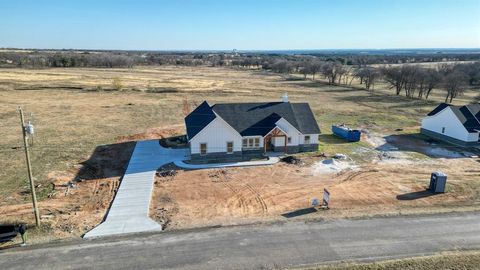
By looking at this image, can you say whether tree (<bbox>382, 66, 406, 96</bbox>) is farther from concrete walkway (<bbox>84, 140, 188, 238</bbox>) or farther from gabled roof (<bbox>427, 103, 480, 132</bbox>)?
concrete walkway (<bbox>84, 140, 188, 238</bbox>)

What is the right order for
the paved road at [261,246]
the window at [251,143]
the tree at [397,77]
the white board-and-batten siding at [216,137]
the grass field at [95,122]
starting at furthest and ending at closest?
the tree at [397,77]
the window at [251,143]
the white board-and-batten siding at [216,137]
the grass field at [95,122]
the paved road at [261,246]

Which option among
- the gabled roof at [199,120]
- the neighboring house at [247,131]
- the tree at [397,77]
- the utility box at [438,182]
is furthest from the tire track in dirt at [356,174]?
the tree at [397,77]

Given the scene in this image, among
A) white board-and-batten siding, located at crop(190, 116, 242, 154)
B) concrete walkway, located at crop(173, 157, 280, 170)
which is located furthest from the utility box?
white board-and-batten siding, located at crop(190, 116, 242, 154)

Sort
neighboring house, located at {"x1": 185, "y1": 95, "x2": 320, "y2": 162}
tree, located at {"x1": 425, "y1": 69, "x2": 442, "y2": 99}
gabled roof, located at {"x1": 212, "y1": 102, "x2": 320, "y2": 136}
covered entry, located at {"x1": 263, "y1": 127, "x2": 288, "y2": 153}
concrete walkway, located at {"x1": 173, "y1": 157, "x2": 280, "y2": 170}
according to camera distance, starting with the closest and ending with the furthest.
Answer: concrete walkway, located at {"x1": 173, "y1": 157, "x2": 280, "y2": 170} → neighboring house, located at {"x1": 185, "y1": 95, "x2": 320, "y2": 162} → gabled roof, located at {"x1": 212, "y1": 102, "x2": 320, "y2": 136} → covered entry, located at {"x1": 263, "y1": 127, "x2": 288, "y2": 153} → tree, located at {"x1": 425, "y1": 69, "x2": 442, "y2": 99}

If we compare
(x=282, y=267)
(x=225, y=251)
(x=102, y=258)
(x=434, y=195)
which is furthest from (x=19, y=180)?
(x=434, y=195)

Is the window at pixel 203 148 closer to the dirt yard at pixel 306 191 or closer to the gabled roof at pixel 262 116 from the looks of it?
the dirt yard at pixel 306 191

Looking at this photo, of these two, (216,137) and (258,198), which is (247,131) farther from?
(258,198)

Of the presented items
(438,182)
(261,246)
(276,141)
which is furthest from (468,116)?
(261,246)
